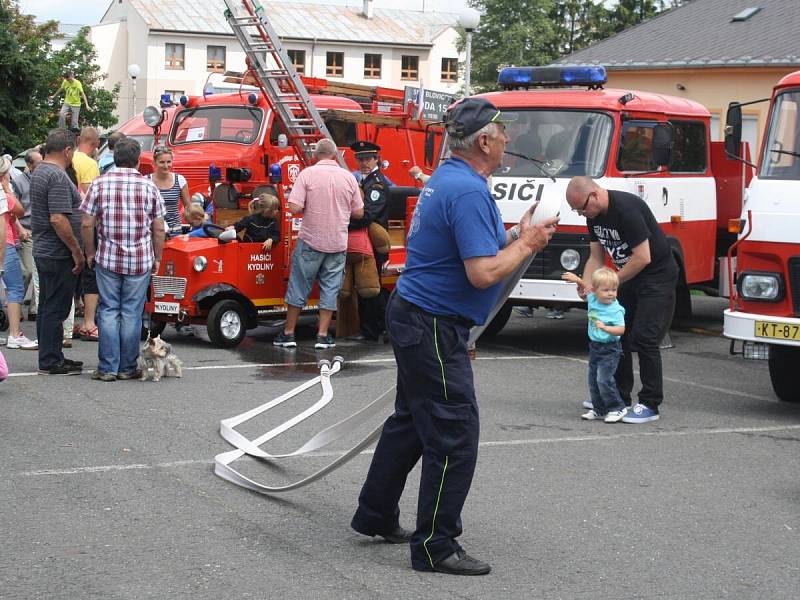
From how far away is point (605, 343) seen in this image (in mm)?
9164

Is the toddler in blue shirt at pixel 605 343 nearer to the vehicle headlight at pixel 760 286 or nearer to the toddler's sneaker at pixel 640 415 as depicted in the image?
the toddler's sneaker at pixel 640 415

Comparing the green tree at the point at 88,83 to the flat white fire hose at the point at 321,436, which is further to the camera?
the green tree at the point at 88,83

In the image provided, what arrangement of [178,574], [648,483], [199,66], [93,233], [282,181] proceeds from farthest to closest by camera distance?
1. [199,66]
2. [282,181]
3. [93,233]
4. [648,483]
5. [178,574]

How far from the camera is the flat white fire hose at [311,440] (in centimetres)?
623

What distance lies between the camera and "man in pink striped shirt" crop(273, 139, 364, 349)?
1217 centimetres

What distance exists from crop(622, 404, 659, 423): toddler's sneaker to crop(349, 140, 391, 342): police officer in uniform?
445cm

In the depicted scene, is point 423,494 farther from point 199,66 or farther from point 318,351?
point 199,66

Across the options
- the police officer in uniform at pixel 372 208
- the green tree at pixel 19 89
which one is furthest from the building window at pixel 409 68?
the police officer in uniform at pixel 372 208

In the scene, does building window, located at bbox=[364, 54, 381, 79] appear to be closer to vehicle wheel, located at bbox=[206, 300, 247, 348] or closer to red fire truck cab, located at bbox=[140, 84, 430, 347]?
red fire truck cab, located at bbox=[140, 84, 430, 347]

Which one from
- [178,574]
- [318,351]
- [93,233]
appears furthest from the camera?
[318,351]

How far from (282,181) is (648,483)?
8294mm

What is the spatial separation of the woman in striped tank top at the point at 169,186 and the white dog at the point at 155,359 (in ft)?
8.88

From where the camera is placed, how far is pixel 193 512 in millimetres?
6234

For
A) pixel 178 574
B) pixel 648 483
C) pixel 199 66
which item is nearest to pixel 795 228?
pixel 648 483
